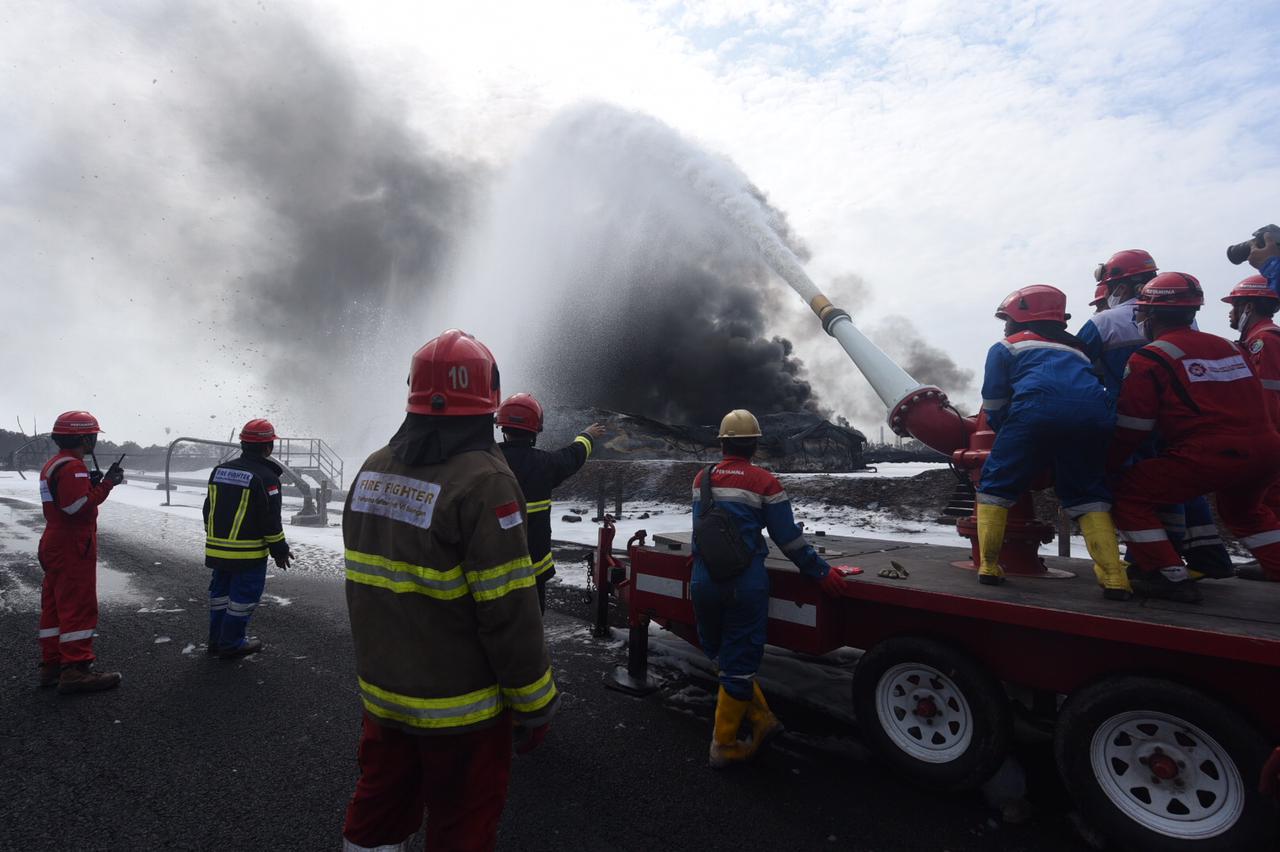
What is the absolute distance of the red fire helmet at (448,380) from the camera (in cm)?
195

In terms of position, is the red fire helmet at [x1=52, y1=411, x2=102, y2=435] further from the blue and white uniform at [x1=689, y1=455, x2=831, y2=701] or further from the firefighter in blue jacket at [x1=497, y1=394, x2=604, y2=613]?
the blue and white uniform at [x1=689, y1=455, x2=831, y2=701]

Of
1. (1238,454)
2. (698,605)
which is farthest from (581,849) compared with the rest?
(1238,454)

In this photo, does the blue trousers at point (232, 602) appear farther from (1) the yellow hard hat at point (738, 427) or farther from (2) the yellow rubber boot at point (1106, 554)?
(2) the yellow rubber boot at point (1106, 554)

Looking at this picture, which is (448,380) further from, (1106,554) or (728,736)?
(1106,554)

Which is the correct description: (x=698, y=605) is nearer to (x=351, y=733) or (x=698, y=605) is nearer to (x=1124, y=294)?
(x=351, y=733)

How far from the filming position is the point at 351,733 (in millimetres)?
3520

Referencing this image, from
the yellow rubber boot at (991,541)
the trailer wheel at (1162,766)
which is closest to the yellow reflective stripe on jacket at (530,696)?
the trailer wheel at (1162,766)

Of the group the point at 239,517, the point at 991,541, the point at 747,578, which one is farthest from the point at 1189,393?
the point at 239,517

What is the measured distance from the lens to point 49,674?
4195 millimetres

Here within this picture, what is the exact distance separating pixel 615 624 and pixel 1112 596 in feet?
9.39

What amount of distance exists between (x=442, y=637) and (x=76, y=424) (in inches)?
165

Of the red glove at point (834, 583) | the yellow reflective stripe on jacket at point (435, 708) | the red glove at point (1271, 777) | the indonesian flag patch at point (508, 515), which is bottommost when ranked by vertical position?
the red glove at point (1271, 777)

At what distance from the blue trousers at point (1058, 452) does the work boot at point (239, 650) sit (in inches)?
204

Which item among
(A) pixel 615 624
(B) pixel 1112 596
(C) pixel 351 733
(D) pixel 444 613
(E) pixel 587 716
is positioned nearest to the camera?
(D) pixel 444 613
